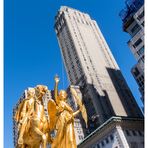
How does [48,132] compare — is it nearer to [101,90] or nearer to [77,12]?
[101,90]

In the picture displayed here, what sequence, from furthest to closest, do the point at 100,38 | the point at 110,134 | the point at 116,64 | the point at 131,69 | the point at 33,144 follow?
the point at 100,38 < the point at 116,64 < the point at 131,69 < the point at 110,134 < the point at 33,144

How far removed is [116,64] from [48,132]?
98473 mm

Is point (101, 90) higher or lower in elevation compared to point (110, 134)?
higher

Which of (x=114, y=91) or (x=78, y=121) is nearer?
(x=78, y=121)

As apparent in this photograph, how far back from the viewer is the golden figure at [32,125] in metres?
10.8

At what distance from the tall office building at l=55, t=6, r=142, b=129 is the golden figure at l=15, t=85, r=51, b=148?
72945 millimetres

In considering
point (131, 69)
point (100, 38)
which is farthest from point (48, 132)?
point (100, 38)

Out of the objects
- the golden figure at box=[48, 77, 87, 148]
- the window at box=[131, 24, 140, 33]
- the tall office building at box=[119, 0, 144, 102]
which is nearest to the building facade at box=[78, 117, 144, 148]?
the tall office building at box=[119, 0, 144, 102]

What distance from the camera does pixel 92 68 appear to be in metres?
101

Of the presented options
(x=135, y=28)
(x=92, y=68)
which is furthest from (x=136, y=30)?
(x=92, y=68)

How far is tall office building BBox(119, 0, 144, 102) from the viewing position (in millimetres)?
72062

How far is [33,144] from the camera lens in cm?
1088

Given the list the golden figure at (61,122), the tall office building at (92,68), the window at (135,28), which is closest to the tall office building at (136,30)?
the window at (135,28)

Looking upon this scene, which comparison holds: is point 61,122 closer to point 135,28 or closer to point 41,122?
point 41,122
